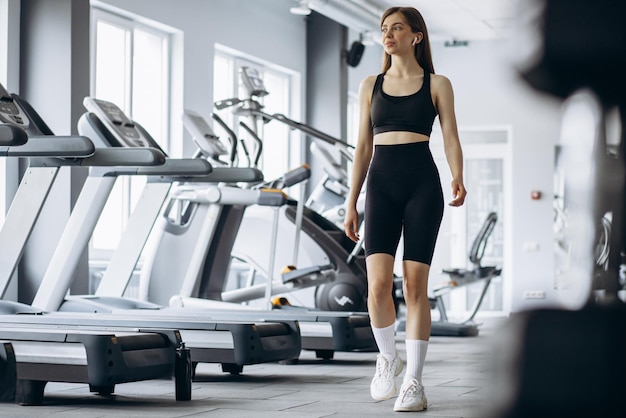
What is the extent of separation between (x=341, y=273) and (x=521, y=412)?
6.31 m

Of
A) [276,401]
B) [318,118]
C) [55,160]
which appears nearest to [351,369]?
[276,401]

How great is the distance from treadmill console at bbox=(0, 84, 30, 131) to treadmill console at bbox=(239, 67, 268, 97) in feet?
8.87

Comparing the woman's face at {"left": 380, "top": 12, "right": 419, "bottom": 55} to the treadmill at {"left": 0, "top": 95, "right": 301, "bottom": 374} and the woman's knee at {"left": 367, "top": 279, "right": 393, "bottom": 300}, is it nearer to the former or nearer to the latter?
the woman's knee at {"left": 367, "top": 279, "right": 393, "bottom": 300}

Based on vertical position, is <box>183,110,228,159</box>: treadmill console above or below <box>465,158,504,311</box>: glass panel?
above

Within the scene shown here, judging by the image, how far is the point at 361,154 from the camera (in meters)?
3.28

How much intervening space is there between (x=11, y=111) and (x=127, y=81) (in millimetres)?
3660

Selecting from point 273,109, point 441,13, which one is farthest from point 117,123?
point 441,13

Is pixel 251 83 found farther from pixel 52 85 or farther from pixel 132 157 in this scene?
pixel 132 157

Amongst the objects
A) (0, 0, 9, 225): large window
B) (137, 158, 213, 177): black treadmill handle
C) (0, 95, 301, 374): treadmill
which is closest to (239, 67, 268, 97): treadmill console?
(0, 95, 301, 374): treadmill

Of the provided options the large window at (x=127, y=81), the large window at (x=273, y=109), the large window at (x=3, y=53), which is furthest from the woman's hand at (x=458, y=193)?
the large window at (x=273, y=109)

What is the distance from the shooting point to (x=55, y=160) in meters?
4.33

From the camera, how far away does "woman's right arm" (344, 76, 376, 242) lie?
3219mm

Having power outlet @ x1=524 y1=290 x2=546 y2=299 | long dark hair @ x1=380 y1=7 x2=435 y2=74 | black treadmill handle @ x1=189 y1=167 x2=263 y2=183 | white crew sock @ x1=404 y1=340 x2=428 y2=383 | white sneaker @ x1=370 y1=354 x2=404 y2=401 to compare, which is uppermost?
long dark hair @ x1=380 y1=7 x2=435 y2=74

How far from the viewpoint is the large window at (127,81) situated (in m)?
7.39
